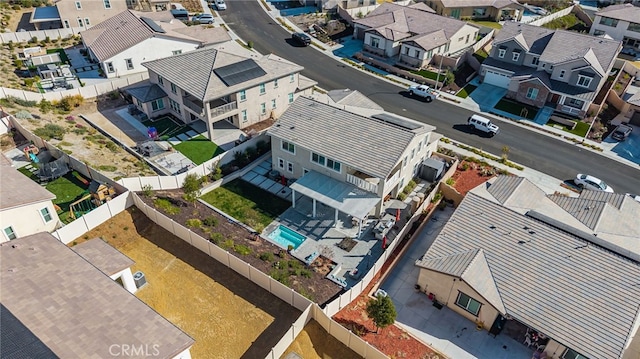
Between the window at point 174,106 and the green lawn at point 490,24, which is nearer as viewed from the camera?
the window at point 174,106

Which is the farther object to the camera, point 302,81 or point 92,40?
point 92,40

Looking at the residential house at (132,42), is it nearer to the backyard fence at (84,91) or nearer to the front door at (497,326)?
the backyard fence at (84,91)

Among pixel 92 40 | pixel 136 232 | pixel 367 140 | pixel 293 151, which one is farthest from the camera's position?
pixel 92 40

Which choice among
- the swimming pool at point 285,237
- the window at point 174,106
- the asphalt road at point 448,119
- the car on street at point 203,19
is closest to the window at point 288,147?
the swimming pool at point 285,237

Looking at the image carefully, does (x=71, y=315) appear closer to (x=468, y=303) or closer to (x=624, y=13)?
(x=468, y=303)

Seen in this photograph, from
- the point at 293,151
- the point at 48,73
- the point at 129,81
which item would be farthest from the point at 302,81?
the point at 48,73

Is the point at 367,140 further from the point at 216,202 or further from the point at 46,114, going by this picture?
the point at 46,114
